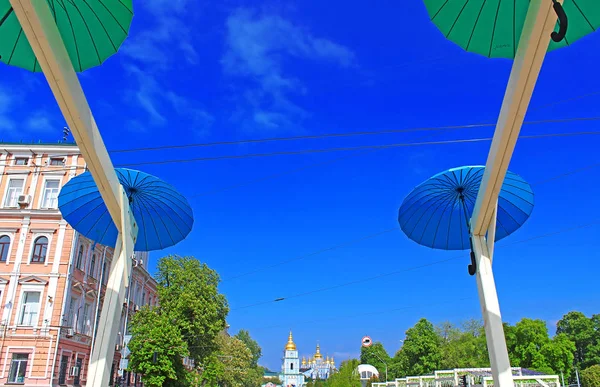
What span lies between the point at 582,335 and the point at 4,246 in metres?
70.4

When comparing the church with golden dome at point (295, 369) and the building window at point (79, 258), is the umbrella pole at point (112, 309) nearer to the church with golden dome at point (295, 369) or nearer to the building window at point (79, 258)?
the building window at point (79, 258)

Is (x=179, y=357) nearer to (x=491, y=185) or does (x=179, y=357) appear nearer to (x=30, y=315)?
(x=30, y=315)

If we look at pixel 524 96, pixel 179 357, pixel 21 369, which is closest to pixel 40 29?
pixel 524 96

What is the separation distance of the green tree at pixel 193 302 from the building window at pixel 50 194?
1033 cm

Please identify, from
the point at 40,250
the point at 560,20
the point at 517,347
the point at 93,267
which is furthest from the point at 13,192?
the point at 517,347

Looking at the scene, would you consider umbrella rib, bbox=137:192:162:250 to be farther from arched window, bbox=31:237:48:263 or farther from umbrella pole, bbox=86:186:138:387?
arched window, bbox=31:237:48:263

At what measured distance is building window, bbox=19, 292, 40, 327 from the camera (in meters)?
30.1

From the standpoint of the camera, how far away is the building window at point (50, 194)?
108 feet

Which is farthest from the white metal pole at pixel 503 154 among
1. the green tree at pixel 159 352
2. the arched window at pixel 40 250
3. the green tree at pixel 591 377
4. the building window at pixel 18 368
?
the green tree at pixel 591 377

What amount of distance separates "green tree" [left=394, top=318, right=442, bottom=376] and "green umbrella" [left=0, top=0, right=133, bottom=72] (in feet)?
191

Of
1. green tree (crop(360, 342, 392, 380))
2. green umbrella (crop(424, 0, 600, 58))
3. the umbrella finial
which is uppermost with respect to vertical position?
green tree (crop(360, 342, 392, 380))

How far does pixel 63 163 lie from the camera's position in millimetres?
33062

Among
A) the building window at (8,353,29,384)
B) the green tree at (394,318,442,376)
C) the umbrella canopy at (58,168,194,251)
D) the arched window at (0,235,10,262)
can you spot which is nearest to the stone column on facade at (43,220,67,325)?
the building window at (8,353,29,384)

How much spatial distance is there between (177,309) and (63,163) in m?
13.1
